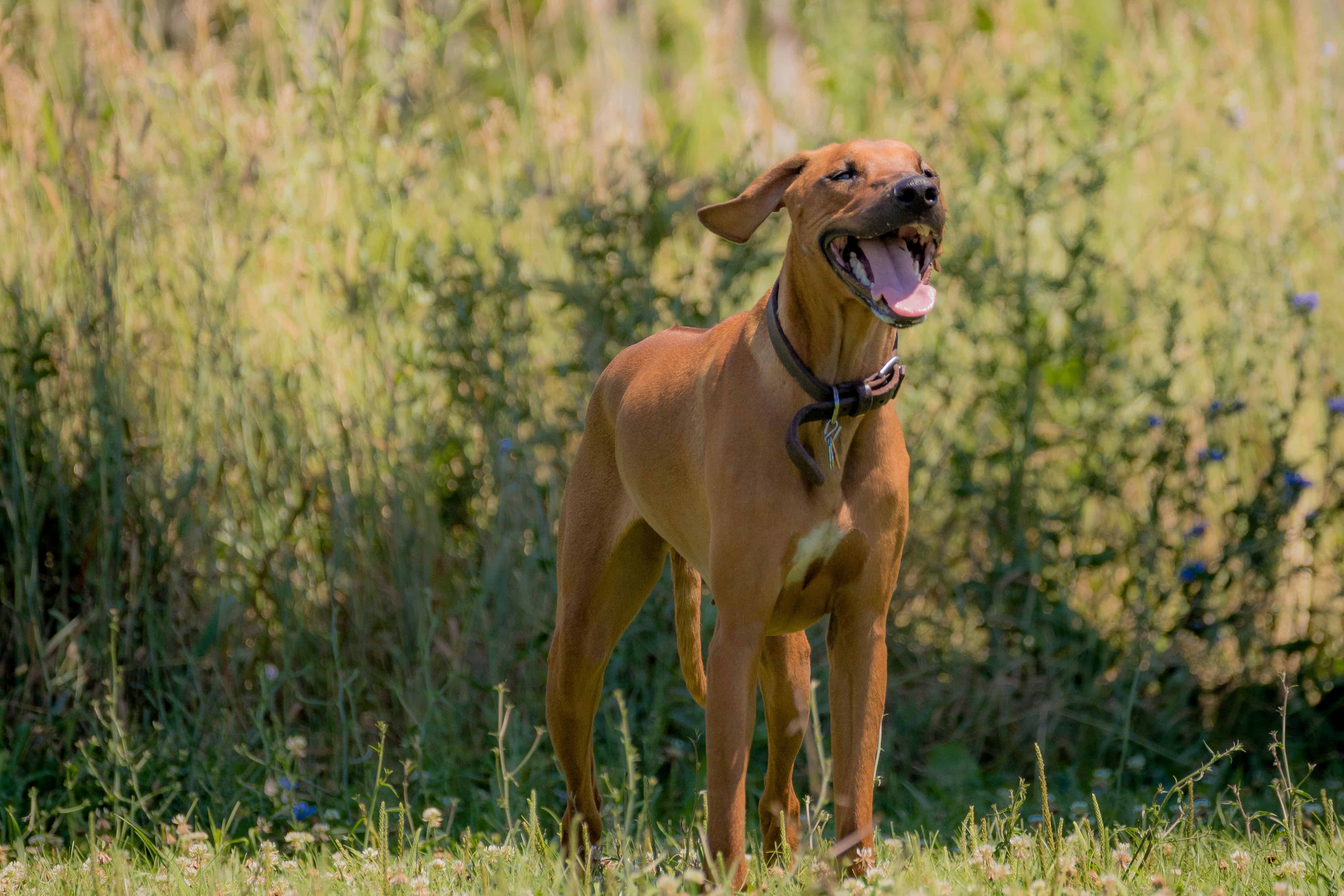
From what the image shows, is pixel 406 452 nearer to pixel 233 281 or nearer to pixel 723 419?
pixel 233 281

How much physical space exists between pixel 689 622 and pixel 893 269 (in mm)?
1163

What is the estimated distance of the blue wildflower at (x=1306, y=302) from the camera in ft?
15.8

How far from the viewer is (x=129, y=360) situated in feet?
16.1

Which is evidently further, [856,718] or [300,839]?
[300,839]

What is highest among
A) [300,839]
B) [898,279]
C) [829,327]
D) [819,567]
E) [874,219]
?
[874,219]

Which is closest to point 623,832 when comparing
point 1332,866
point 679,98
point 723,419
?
point 723,419

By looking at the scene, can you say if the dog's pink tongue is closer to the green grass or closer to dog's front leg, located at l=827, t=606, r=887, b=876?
dog's front leg, located at l=827, t=606, r=887, b=876

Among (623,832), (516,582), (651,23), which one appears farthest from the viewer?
(651,23)

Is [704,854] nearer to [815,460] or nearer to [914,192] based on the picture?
[815,460]

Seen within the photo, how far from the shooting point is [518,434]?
516 centimetres

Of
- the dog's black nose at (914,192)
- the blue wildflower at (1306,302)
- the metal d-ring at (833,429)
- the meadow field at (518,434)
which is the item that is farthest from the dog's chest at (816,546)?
the blue wildflower at (1306,302)

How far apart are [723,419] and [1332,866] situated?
63.0 inches

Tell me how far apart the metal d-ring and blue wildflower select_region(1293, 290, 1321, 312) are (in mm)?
2765

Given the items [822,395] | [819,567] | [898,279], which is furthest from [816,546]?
[898,279]
